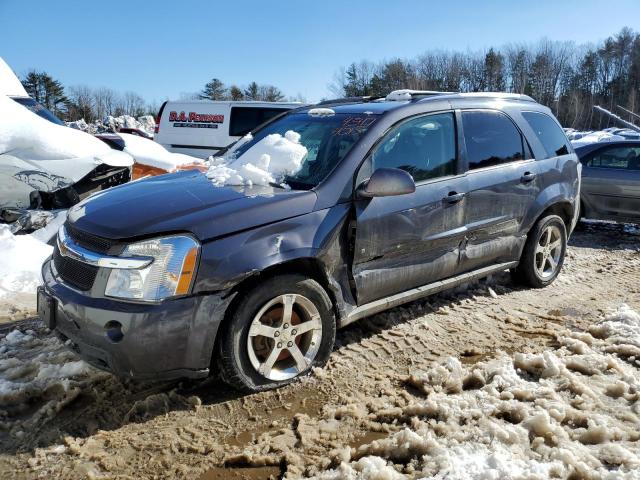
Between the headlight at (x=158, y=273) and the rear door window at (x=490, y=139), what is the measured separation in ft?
8.14

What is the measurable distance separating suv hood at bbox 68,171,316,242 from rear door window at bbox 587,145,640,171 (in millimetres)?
6411

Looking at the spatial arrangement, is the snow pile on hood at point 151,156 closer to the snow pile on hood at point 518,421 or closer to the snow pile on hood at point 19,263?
the snow pile on hood at point 19,263

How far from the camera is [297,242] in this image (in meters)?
3.10

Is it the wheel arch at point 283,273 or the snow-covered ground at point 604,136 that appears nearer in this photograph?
the wheel arch at point 283,273

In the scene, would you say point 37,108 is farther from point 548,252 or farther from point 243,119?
point 548,252

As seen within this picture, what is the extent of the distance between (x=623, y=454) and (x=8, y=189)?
23.5 feet

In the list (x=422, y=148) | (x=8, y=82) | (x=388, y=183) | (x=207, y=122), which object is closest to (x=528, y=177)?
(x=422, y=148)

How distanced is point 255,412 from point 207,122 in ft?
35.4

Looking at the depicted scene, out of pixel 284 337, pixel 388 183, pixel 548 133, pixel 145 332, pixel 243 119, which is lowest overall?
pixel 284 337

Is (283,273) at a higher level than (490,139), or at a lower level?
lower

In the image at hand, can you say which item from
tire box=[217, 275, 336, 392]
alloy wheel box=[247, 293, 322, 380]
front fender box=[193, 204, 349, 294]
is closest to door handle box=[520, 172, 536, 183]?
front fender box=[193, 204, 349, 294]

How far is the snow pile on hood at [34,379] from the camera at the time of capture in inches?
116

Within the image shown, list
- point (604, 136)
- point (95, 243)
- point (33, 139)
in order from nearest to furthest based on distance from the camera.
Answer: point (95, 243), point (33, 139), point (604, 136)

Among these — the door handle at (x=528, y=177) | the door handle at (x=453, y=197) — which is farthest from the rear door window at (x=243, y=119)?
the door handle at (x=453, y=197)
